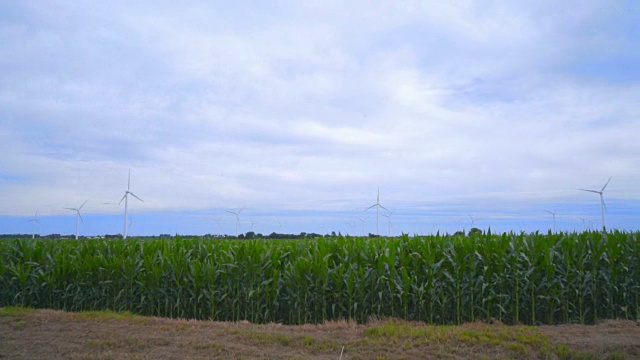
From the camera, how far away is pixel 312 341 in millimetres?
8883

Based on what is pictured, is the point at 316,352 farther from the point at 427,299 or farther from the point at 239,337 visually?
the point at 427,299

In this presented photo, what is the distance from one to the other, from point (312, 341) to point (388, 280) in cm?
291

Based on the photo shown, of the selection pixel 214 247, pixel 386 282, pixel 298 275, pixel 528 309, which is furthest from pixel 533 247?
pixel 214 247

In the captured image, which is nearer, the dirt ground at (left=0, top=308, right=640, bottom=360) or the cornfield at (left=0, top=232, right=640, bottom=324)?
the dirt ground at (left=0, top=308, right=640, bottom=360)

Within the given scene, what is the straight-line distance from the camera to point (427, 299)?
1123 centimetres

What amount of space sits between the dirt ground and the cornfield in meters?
1.03

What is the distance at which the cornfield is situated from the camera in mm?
11242

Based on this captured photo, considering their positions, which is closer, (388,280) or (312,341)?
(312,341)

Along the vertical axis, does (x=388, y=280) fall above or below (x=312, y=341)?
above

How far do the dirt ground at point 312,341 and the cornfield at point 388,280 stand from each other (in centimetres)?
103

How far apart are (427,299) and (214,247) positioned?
Result: 5835mm

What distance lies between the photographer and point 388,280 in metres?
11.1

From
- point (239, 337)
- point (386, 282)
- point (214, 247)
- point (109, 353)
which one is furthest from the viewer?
point (214, 247)

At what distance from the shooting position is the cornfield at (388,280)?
443 inches
